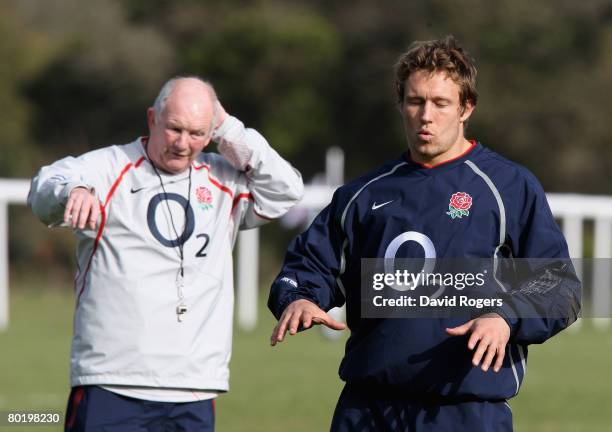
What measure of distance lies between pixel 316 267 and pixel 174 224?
1112 millimetres

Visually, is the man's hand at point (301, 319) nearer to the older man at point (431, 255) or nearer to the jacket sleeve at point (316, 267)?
the older man at point (431, 255)

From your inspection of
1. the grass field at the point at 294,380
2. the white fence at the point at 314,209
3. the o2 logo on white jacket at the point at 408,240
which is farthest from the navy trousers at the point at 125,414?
the white fence at the point at 314,209

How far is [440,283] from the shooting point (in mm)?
4613

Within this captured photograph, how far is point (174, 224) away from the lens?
5734 mm

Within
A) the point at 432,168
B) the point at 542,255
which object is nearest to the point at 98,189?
the point at 432,168

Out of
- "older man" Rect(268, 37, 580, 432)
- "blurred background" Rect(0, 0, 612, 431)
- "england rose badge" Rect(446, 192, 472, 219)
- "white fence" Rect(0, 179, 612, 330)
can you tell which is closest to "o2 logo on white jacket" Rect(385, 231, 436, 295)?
"older man" Rect(268, 37, 580, 432)

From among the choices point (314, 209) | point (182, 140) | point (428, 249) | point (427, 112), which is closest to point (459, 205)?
point (428, 249)

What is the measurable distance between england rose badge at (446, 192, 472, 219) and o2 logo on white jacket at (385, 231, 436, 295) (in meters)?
0.13

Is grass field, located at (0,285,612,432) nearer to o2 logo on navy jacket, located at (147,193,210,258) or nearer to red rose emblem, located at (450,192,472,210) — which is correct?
o2 logo on navy jacket, located at (147,193,210,258)

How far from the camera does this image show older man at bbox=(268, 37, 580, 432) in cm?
451

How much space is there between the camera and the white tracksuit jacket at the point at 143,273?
5574 mm

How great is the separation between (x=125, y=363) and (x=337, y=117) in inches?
1364

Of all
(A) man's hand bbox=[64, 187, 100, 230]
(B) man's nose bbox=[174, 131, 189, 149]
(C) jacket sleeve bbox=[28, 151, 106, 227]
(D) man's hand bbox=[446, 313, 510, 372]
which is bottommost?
(D) man's hand bbox=[446, 313, 510, 372]

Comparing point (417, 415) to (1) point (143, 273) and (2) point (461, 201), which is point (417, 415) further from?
(1) point (143, 273)
